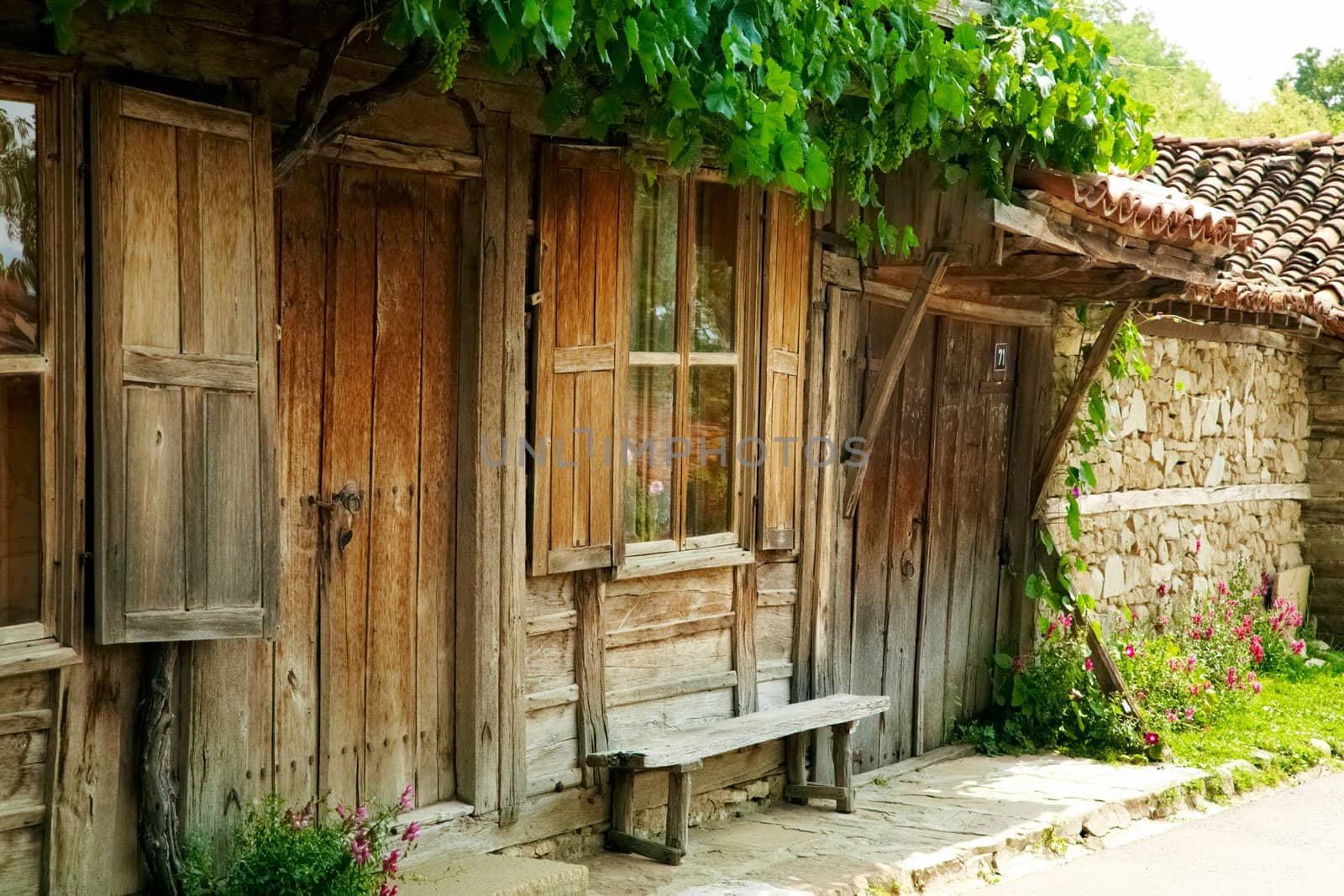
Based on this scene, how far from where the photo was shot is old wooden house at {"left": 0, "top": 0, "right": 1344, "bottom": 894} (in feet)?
13.2

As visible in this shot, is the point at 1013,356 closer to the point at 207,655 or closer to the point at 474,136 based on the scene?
the point at 474,136

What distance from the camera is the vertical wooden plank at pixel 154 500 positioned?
405 cm

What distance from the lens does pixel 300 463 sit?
484 centimetres

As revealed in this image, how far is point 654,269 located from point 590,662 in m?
1.66

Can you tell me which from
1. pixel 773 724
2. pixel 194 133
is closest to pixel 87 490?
pixel 194 133

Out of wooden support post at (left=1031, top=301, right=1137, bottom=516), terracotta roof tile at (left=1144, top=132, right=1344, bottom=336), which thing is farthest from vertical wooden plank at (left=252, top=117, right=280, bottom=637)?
terracotta roof tile at (left=1144, top=132, right=1344, bottom=336)

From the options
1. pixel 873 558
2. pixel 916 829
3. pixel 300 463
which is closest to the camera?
pixel 300 463

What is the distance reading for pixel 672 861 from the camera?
19.0 feet

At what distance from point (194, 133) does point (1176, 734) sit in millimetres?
6710

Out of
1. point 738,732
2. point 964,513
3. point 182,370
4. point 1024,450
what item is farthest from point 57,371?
point 1024,450

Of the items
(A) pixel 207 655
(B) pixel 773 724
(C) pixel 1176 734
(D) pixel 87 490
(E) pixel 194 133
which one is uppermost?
(E) pixel 194 133

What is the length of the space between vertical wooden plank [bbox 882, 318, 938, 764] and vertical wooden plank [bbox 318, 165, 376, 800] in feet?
11.4

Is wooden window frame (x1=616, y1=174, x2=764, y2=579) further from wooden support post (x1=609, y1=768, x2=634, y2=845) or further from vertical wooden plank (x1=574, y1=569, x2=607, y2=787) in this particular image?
wooden support post (x1=609, y1=768, x2=634, y2=845)

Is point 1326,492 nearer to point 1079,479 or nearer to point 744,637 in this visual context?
point 1079,479
